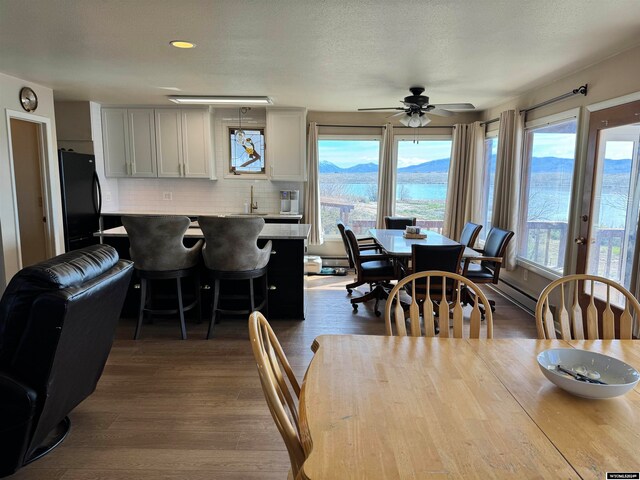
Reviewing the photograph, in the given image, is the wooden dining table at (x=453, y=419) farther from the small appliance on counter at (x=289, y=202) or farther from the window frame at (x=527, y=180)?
the small appliance on counter at (x=289, y=202)

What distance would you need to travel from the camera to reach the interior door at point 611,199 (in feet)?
10.2

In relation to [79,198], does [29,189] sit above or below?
above

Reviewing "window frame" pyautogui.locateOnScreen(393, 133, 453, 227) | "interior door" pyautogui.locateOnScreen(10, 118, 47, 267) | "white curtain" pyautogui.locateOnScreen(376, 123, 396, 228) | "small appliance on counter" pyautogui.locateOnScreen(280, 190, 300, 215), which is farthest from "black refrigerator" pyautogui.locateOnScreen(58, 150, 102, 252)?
"window frame" pyautogui.locateOnScreen(393, 133, 453, 227)

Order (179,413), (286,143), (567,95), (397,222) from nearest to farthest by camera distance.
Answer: (179,413)
(567,95)
(397,222)
(286,143)

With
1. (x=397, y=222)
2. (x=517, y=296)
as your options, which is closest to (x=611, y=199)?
(x=517, y=296)

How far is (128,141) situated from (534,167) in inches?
214

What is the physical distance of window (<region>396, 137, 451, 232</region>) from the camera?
646cm

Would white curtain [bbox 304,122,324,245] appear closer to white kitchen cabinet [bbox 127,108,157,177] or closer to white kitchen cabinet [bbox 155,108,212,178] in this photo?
white kitchen cabinet [bbox 155,108,212,178]

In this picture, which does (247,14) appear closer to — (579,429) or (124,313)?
(579,429)

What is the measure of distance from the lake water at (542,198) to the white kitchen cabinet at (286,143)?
33.5 inches

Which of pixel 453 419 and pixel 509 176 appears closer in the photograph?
pixel 453 419

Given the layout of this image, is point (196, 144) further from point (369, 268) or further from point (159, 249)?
point (369, 268)

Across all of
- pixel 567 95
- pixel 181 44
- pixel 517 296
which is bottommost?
pixel 517 296

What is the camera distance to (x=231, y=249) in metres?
3.45
